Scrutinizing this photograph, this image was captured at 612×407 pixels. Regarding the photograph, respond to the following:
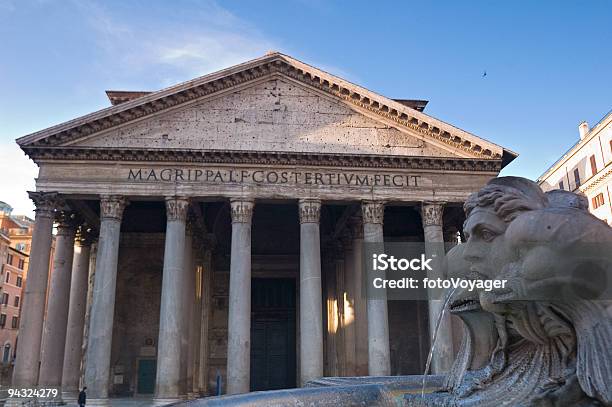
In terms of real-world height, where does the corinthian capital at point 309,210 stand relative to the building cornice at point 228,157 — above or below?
below

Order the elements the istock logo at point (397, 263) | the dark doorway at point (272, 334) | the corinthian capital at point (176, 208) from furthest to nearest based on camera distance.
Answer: the dark doorway at point (272, 334) < the istock logo at point (397, 263) < the corinthian capital at point (176, 208)

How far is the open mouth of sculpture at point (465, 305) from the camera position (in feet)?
10.0

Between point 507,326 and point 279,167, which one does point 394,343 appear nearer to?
point 279,167

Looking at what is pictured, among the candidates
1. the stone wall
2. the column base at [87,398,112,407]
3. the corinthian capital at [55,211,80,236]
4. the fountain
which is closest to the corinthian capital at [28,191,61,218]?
the corinthian capital at [55,211,80,236]

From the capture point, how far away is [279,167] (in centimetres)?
1647

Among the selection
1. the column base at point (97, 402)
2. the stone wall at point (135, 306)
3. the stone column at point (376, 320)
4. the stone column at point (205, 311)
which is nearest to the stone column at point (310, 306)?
the stone column at point (376, 320)

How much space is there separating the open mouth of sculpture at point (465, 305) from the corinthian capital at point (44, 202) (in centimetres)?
1521

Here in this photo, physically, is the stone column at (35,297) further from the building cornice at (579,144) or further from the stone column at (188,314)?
the building cornice at (579,144)

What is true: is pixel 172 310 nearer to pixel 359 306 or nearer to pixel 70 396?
pixel 70 396

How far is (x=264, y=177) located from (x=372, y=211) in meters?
3.55

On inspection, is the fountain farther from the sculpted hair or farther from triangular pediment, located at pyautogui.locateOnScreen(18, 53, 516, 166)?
triangular pediment, located at pyautogui.locateOnScreen(18, 53, 516, 166)

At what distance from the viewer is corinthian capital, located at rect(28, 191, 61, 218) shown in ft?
51.5

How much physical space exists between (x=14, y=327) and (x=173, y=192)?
3662 centimetres

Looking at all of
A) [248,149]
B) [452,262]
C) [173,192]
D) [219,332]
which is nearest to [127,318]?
[219,332]
